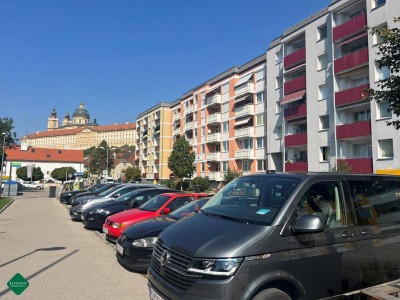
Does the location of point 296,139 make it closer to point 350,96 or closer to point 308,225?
point 350,96

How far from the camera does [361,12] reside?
31.0m

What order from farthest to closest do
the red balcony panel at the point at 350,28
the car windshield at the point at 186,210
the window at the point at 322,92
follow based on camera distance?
the window at the point at 322,92 < the red balcony panel at the point at 350,28 < the car windshield at the point at 186,210

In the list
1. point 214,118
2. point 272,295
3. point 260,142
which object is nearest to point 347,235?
point 272,295

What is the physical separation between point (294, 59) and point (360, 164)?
14.2 metres

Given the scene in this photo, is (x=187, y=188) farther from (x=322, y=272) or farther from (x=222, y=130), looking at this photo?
(x=322, y=272)

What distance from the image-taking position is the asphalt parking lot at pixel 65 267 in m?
5.65

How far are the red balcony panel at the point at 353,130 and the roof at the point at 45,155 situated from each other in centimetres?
9965

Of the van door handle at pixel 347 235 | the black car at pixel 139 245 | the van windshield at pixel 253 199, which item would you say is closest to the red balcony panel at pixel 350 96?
the black car at pixel 139 245

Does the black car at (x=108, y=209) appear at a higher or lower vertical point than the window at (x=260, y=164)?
lower

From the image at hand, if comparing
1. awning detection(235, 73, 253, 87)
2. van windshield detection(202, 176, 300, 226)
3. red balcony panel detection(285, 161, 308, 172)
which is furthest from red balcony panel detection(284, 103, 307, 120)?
van windshield detection(202, 176, 300, 226)

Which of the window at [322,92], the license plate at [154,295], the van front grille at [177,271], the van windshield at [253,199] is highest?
the window at [322,92]

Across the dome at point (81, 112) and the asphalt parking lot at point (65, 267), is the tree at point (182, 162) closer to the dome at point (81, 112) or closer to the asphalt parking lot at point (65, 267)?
the asphalt parking lot at point (65, 267)

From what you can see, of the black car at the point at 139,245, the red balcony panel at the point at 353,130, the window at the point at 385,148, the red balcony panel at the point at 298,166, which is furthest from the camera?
the red balcony panel at the point at 298,166

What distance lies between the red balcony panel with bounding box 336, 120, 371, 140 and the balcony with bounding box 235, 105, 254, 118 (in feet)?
52.9
